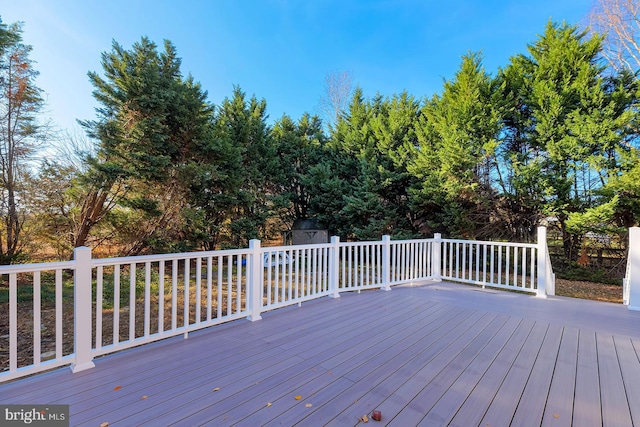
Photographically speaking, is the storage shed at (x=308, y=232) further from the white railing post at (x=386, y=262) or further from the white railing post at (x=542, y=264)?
the white railing post at (x=542, y=264)

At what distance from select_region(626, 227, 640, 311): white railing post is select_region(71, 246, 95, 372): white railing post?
18.7ft

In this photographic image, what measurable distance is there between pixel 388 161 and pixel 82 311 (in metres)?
8.76

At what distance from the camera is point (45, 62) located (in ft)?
20.9

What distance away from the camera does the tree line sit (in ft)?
20.6

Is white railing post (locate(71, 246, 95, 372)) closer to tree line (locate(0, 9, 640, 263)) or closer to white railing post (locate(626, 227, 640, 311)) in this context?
tree line (locate(0, 9, 640, 263))

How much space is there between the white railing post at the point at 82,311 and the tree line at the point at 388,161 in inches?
213

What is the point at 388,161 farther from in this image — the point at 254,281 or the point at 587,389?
the point at 587,389

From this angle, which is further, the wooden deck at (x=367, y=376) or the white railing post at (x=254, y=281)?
the white railing post at (x=254, y=281)

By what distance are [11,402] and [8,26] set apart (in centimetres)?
776

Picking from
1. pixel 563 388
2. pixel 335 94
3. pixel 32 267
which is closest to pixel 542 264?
pixel 563 388

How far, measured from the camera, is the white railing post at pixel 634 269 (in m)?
3.44

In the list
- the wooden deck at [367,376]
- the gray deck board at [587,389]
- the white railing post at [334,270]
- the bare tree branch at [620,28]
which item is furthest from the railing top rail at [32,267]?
the bare tree branch at [620,28]

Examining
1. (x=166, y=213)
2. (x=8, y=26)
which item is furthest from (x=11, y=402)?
(x=8, y=26)

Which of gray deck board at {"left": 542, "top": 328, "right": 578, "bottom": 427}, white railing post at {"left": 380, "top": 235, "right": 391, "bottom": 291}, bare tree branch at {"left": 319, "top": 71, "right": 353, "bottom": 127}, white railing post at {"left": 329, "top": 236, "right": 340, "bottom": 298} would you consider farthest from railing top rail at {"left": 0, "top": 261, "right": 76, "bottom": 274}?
bare tree branch at {"left": 319, "top": 71, "right": 353, "bottom": 127}
